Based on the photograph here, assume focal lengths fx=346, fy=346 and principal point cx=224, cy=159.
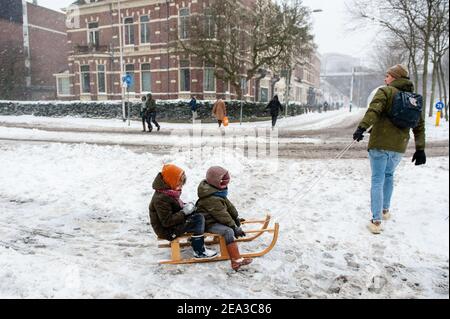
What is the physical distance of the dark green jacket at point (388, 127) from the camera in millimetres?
4184

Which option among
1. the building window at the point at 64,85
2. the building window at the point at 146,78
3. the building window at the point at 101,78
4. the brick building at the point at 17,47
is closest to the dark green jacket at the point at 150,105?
the brick building at the point at 17,47

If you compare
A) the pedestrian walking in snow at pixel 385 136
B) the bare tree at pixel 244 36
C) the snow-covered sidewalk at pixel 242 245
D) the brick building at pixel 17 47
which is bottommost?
the snow-covered sidewalk at pixel 242 245

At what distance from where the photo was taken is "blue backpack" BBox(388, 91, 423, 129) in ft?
13.5

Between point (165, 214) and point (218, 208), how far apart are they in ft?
1.91

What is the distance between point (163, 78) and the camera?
29.3 metres

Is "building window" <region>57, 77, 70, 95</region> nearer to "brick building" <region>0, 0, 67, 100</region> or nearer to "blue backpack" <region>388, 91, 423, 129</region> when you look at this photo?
"brick building" <region>0, 0, 67, 100</region>

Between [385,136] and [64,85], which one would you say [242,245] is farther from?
[64,85]

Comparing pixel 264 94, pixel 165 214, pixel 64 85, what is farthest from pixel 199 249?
pixel 64 85

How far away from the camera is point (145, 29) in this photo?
2922 centimetres

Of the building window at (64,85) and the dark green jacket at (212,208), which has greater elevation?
the building window at (64,85)

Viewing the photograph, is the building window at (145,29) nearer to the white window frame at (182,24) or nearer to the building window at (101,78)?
the white window frame at (182,24)

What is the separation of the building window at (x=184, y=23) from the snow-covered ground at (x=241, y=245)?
63.3 feet
